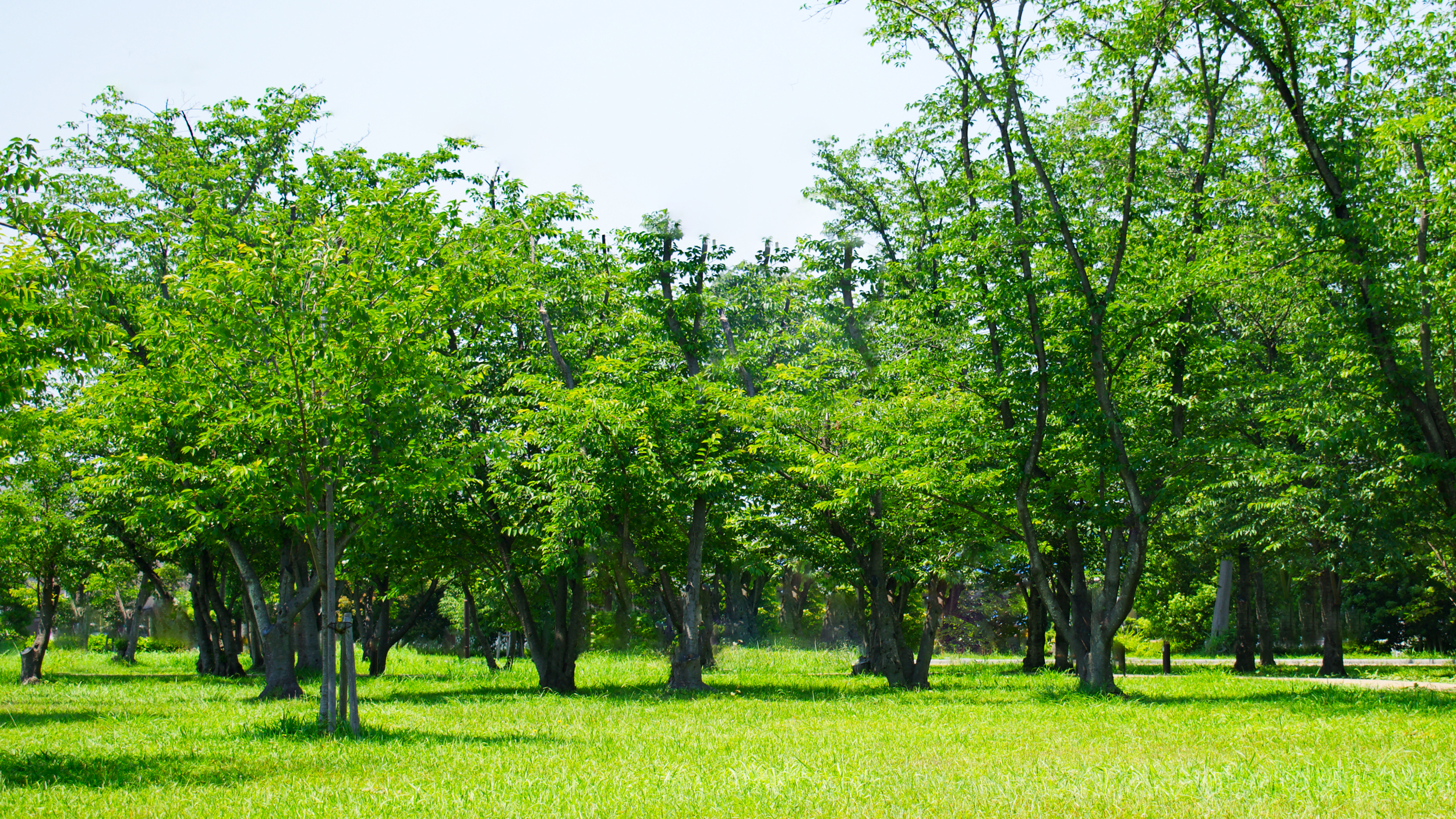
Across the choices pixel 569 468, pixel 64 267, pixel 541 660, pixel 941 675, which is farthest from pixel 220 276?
pixel 941 675

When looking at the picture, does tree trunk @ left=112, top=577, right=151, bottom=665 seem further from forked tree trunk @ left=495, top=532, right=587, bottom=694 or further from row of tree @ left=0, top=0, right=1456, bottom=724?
forked tree trunk @ left=495, top=532, right=587, bottom=694

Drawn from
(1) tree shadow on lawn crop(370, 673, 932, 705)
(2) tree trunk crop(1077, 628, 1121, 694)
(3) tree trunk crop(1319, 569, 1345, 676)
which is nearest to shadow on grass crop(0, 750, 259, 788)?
(1) tree shadow on lawn crop(370, 673, 932, 705)

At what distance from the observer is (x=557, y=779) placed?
8703mm

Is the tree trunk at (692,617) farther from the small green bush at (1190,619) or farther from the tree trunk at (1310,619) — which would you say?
the tree trunk at (1310,619)

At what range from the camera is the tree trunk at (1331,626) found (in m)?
25.0

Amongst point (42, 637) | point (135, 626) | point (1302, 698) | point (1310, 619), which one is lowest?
point (1310, 619)

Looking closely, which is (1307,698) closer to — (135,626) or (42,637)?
(42,637)

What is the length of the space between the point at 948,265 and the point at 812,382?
13.7 ft

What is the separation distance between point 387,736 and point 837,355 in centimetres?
1283

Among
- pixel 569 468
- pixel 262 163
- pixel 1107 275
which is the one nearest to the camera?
pixel 1107 275

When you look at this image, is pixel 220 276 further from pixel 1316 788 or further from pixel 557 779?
pixel 1316 788

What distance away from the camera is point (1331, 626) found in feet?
83.8

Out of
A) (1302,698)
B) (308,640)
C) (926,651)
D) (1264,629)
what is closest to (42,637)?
(308,640)

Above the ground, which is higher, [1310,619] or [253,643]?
[253,643]
